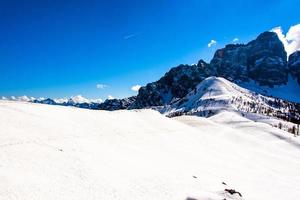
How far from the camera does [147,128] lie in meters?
63.2

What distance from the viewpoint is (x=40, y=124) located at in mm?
40156

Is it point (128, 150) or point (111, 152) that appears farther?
point (128, 150)

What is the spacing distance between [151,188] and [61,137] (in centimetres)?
1480

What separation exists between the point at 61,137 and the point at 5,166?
12.9 metres

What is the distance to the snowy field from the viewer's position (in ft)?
79.8

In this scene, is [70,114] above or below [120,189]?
above

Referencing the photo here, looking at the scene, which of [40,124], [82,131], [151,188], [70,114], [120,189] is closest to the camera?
[120,189]

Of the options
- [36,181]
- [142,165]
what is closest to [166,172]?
[142,165]

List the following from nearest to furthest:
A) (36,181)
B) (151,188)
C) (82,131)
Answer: (36,181)
(151,188)
(82,131)

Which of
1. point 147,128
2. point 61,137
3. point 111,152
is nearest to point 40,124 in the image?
point 61,137

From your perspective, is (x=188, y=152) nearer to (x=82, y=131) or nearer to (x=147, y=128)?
(x=147, y=128)

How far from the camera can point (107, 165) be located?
31.8 m

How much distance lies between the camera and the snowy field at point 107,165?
24328 millimetres

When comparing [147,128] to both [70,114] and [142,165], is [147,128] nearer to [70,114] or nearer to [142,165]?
[70,114]
